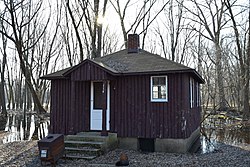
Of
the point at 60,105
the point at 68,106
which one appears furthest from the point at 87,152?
the point at 60,105

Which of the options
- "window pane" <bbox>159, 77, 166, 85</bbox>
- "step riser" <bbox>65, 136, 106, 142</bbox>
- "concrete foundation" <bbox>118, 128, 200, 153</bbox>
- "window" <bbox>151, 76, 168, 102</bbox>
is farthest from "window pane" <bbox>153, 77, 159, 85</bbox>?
"step riser" <bbox>65, 136, 106, 142</bbox>

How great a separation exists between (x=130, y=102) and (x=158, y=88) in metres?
1.31

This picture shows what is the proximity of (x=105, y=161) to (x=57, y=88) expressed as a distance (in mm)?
4879

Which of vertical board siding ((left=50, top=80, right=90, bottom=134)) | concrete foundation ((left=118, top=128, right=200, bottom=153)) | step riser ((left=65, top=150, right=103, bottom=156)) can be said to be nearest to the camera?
step riser ((left=65, top=150, right=103, bottom=156))

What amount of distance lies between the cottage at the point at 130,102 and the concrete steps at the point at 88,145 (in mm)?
411

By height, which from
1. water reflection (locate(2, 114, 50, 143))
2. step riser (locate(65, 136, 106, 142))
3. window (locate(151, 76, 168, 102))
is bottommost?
water reflection (locate(2, 114, 50, 143))

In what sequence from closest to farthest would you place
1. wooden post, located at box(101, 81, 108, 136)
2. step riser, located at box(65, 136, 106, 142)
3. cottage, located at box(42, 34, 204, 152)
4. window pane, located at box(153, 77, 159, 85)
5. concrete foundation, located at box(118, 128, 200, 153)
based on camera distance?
step riser, located at box(65, 136, 106, 142)
concrete foundation, located at box(118, 128, 200, 153)
cottage, located at box(42, 34, 204, 152)
wooden post, located at box(101, 81, 108, 136)
window pane, located at box(153, 77, 159, 85)

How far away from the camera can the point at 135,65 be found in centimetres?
1136

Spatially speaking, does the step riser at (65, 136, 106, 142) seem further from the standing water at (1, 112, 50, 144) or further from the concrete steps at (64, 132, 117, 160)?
the standing water at (1, 112, 50, 144)

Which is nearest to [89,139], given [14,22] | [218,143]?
[218,143]

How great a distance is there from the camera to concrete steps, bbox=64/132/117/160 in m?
9.16

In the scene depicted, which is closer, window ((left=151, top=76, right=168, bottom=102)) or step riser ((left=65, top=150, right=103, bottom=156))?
step riser ((left=65, top=150, right=103, bottom=156))

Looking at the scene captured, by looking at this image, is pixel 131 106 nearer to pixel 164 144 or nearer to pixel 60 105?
pixel 164 144

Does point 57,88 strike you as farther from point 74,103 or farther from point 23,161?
point 23,161
